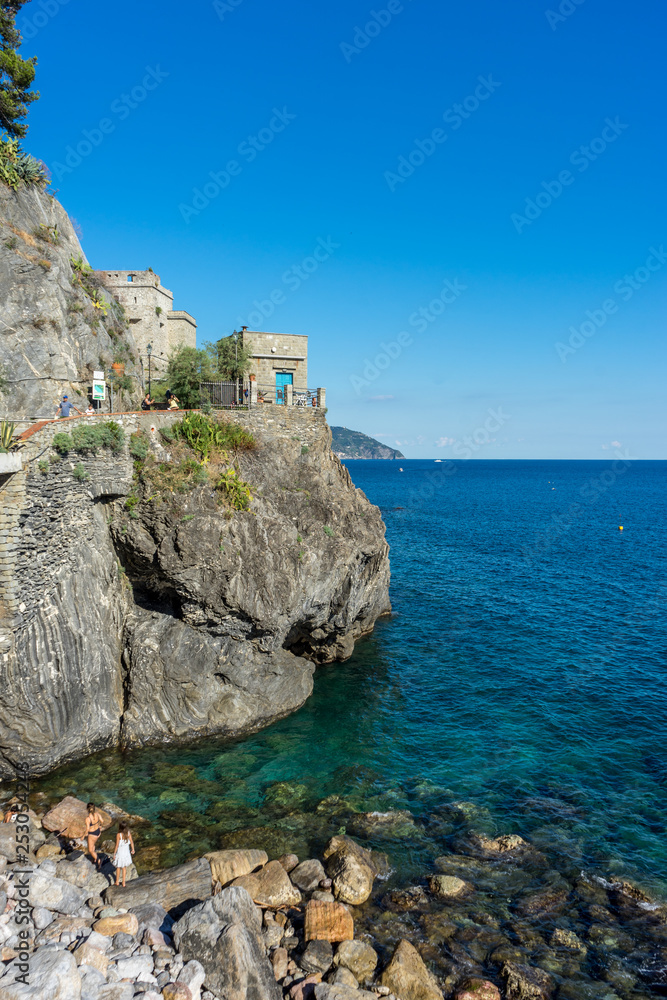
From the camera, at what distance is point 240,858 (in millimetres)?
16391

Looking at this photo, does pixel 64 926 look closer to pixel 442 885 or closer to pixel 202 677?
pixel 442 885

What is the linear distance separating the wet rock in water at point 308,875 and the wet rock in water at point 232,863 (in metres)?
1.03

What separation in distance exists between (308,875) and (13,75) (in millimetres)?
40360

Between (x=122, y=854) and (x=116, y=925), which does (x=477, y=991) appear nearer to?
(x=116, y=925)

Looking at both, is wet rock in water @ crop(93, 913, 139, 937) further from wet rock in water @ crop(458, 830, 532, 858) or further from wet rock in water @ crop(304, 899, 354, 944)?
wet rock in water @ crop(458, 830, 532, 858)

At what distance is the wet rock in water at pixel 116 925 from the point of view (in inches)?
508

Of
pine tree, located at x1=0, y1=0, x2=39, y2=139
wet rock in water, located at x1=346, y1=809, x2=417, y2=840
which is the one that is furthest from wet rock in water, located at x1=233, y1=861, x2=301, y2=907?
pine tree, located at x1=0, y1=0, x2=39, y2=139

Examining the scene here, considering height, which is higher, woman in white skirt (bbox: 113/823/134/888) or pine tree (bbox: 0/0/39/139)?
pine tree (bbox: 0/0/39/139)

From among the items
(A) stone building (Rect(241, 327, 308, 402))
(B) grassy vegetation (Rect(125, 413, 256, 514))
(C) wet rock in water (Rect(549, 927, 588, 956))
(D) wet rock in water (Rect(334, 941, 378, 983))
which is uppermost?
(A) stone building (Rect(241, 327, 308, 402))

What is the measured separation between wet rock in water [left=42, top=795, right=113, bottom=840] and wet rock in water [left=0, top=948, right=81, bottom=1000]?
6130 millimetres

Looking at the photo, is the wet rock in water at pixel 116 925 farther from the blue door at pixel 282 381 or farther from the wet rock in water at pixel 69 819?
the blue door at pixel 282 381

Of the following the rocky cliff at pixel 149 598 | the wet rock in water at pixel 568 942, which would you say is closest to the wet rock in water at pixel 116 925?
the rocky cliff at pixel 149 598

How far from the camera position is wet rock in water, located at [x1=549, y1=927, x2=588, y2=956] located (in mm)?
14523

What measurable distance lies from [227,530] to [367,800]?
1199 cm
